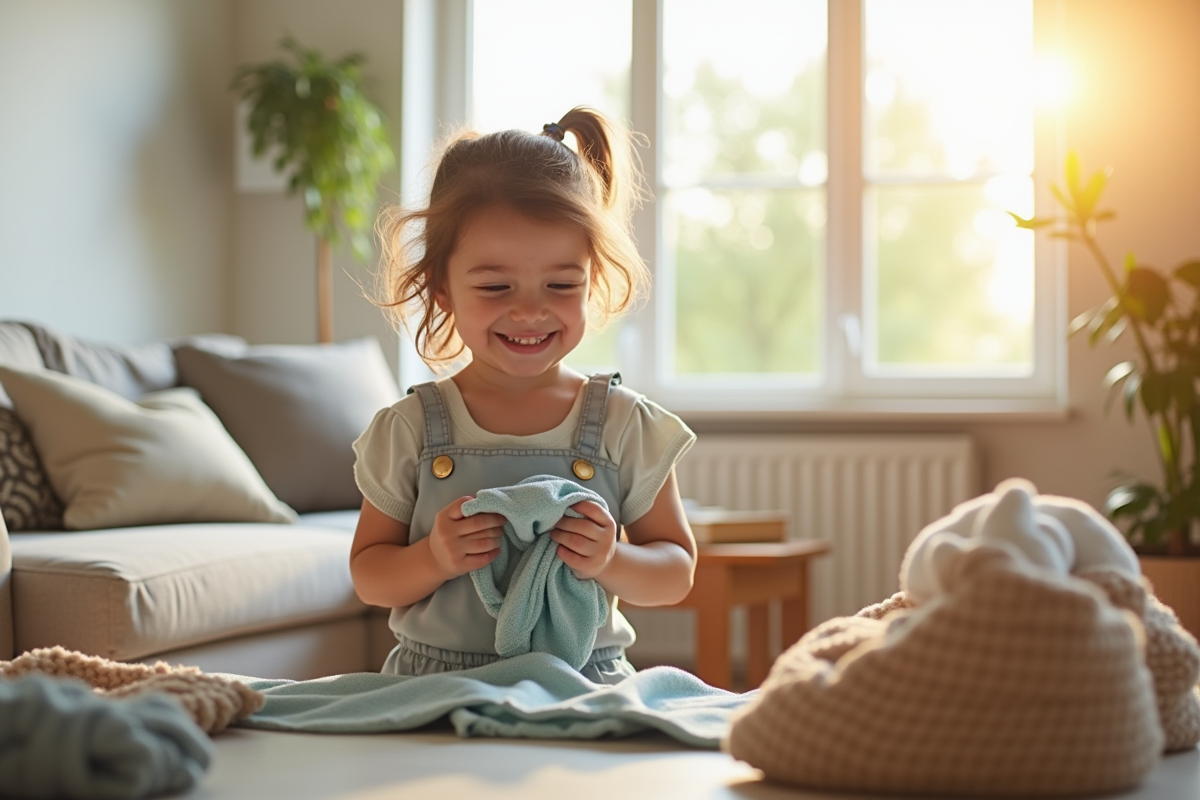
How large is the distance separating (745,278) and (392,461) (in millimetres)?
2893

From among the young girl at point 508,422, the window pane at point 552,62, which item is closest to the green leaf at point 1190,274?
the window pane at point 552,62

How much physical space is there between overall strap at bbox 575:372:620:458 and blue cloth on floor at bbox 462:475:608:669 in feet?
0.37

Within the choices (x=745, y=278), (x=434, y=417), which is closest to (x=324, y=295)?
(x=745, y=278)

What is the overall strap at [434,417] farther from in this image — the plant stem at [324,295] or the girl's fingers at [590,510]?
the plant stem at [324,295]

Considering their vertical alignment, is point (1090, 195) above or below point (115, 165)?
below

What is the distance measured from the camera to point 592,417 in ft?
4.64

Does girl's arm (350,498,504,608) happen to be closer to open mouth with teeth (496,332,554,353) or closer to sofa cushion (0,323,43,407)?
open mouth with teeth (496,332,554,353)

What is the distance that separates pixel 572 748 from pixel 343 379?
2.52 m

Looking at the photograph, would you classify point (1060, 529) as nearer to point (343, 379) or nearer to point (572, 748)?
point (572, 748)

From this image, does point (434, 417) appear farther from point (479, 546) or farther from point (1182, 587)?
point (1182, 587)

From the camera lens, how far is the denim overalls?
1.32m

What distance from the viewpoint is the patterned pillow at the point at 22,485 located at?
254 centimetres

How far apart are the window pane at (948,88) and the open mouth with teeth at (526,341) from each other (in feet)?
9.41

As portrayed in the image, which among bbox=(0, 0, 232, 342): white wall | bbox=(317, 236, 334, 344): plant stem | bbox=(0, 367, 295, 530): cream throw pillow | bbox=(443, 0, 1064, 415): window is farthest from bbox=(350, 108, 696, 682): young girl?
bbox=(317, 236, 334, 344): plant stem
